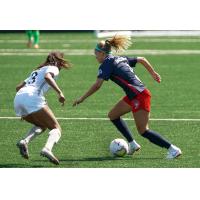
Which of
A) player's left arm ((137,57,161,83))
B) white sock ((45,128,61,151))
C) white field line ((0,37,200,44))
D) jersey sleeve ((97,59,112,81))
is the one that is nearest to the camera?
white sock ((45,128,61,151))

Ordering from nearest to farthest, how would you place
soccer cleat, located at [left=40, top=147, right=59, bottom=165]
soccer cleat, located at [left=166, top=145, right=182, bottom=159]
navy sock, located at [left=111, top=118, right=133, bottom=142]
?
1. soccer cleat, located at [left=40, top=147, right=59, bottom=165]
2. soccer cleat, located at [left=166, top=145, right=182, bottom=159]
3. navy sock, located at [left=111, top=118, right=133, bottom=142]

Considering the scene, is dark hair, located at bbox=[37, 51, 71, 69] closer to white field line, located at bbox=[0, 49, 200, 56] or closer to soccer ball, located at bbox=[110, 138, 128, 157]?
soccer ball, located at bbox=[110, 138, 128, 157]

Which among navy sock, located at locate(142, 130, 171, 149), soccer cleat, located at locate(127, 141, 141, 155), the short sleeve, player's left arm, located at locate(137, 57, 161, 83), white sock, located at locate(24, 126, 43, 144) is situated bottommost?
soccer cleat, located at locate(127, 141, 141, 155)

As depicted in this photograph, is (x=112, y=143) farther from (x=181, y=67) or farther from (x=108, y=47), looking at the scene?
(x=181, y=67)

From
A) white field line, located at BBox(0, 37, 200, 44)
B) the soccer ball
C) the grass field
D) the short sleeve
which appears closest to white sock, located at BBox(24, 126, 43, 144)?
the grass field

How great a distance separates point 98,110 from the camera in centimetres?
1811

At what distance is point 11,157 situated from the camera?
12781mm

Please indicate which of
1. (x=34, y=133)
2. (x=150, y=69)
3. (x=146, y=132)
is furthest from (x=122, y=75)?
(x=34, y=133)

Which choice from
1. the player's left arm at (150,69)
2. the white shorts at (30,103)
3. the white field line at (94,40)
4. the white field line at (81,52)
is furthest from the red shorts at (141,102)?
the white field line at (94,40)

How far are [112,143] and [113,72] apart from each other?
46.7 inches

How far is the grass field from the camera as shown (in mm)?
12672

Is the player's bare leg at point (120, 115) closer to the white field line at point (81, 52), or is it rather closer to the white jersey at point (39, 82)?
the white jersey at point (39, 82)

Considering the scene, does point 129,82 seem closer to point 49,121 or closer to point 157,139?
point 157,139

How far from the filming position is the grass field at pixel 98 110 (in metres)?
12.7
